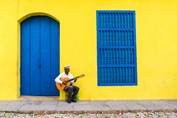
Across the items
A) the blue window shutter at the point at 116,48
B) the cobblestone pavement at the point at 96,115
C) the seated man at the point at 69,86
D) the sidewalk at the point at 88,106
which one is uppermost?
the blue window shutter at the point at 116,48

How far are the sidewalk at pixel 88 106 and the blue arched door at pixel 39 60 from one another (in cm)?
55

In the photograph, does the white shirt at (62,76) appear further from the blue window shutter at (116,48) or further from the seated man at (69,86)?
the blue window shutter at (116,48)

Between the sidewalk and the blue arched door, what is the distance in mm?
550

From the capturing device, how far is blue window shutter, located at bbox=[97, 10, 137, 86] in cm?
750

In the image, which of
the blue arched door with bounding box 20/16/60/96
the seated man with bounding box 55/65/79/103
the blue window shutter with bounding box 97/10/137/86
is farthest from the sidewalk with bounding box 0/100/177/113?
the blue window shutter with bounding box 97/10/137/86

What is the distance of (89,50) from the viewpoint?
7449 mm

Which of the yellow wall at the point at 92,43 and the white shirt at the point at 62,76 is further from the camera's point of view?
the yellow wall at the point at 92,43

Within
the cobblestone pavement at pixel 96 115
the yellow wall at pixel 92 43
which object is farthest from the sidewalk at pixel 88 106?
the yellow wall at pixel 92 43

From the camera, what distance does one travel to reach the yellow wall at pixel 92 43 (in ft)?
24.1

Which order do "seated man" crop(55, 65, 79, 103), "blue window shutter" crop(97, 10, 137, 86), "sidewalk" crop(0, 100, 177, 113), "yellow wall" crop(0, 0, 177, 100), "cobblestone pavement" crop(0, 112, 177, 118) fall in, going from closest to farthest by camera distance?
"cobblestone pavement" crop(0, 112, 177, 118) → "sidewalk" crop(0, 100, 177, 113) → "seated man" crop(55, 65, 79, 103) → "yellow wall" crop(0, 0, 177, 100) → "blue window shutter" crop(97, 10, 137, 86)

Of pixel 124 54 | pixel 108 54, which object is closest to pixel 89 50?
pixel 108 54

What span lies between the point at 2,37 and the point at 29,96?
6.51 ft

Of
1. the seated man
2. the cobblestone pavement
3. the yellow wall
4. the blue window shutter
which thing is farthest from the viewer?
the blue window shutter

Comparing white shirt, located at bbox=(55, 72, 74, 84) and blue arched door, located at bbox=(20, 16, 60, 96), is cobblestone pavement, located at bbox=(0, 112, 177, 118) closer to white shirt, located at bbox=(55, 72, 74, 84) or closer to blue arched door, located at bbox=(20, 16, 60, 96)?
white shirt, located at bbox=(55, 72, 74, 84)
